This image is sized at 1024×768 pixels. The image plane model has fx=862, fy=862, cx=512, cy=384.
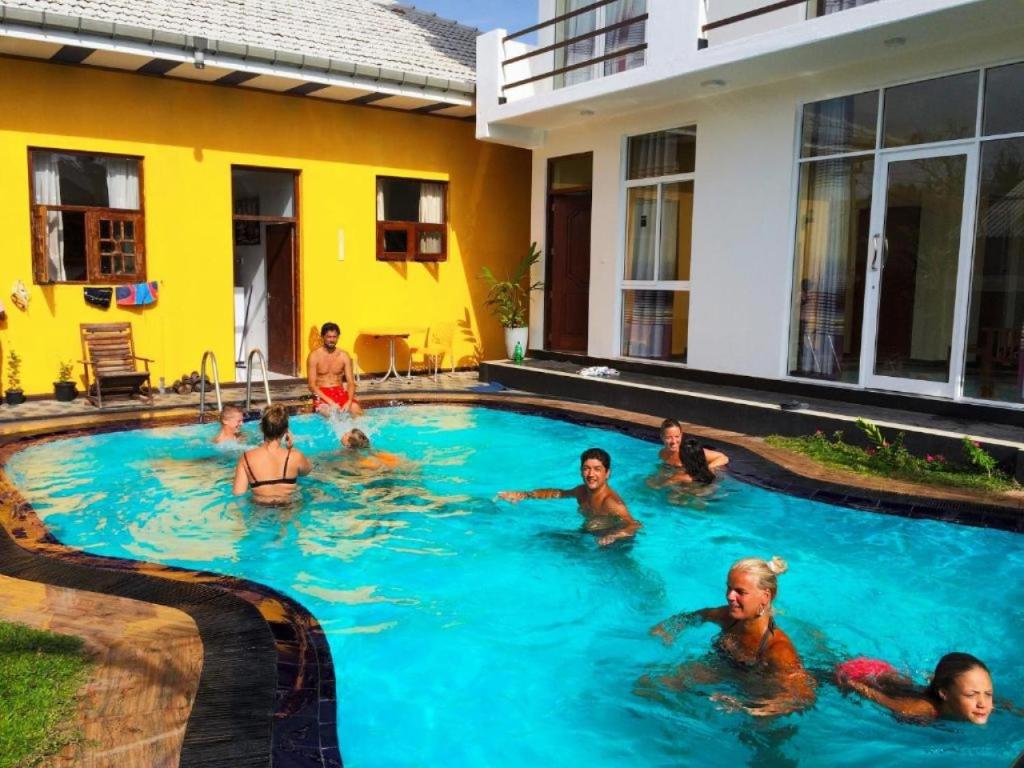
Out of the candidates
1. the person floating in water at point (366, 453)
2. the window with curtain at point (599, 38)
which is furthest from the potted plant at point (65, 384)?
the window with curtain at point (599, 38)

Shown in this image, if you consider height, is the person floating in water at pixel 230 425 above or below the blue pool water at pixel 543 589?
above

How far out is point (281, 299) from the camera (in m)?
12.8

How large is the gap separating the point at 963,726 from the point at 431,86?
10738 mm

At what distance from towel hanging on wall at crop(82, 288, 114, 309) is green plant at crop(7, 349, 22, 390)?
3.35 ft

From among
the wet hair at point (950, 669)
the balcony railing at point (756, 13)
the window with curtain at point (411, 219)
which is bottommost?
the wet hair at point (950, 669)

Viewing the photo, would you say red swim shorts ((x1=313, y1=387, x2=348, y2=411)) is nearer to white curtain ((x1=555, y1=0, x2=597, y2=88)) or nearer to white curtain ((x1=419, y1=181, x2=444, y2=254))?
→ white curtain ((x1=419, y1=181, x2=444, y2=254))

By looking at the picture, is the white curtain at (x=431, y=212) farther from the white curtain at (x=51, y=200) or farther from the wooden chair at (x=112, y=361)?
the white curtain at (x=51, y=200)

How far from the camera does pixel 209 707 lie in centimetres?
321

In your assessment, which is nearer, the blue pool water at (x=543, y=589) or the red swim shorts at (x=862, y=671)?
the blue pool water at (x=543, y=589)

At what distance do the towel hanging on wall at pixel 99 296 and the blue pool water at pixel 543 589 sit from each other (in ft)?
8.51

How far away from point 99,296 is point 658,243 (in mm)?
7160

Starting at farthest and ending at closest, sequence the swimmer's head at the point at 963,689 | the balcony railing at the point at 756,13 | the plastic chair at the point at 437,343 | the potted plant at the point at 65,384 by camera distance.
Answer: the plastic chair at the point at 437,343, the potted plant at the point at 65,384, the balcony railing at the point at 756,13, the swimmer's head at the point at 963,689

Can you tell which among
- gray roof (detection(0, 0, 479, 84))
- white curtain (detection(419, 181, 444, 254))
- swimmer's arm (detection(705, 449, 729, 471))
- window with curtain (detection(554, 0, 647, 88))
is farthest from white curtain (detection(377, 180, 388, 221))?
swimmer's arm (detection(705, 449, 729, 471))

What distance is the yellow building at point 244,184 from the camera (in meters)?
10.1
